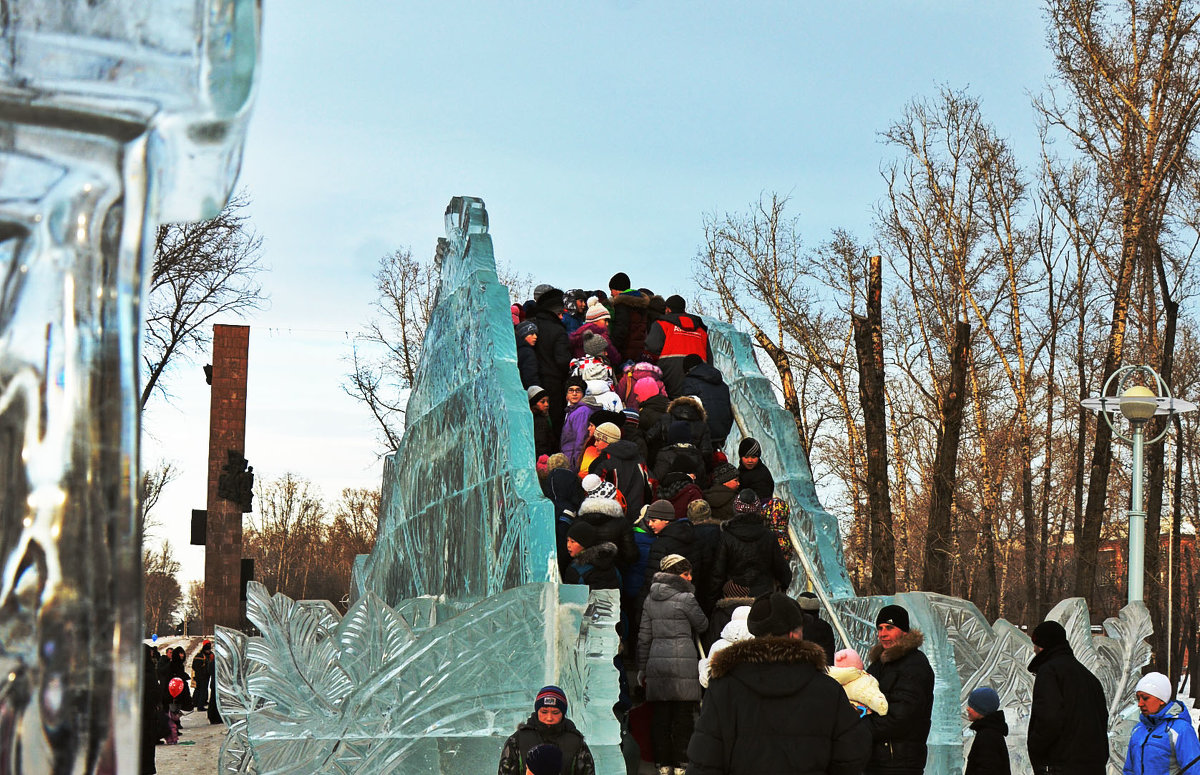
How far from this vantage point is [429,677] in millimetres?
9148

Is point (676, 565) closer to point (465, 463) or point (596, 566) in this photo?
point (596, 566)

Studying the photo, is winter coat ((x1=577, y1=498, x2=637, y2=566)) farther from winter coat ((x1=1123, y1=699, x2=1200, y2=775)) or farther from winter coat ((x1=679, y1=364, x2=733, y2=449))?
winter coat ((x1=1123, y1=699, x2=1200, y2=775))

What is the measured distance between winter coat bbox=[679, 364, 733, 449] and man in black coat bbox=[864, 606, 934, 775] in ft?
21.2

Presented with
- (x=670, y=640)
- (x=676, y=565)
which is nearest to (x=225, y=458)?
(x=676, y=565)

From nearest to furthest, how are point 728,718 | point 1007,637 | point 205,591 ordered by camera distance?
point 728,718, point 1007,637, point 205,591

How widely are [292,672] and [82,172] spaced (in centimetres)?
842

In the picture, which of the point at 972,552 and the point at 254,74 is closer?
the point at 254,74

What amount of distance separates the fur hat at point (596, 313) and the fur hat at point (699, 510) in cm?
A: 373

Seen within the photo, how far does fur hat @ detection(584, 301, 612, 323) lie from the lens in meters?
14.5

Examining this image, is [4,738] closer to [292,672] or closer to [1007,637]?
[292,672]

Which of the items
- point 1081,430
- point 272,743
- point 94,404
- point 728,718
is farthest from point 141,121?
point 1081,430

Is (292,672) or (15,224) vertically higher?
(15,224)

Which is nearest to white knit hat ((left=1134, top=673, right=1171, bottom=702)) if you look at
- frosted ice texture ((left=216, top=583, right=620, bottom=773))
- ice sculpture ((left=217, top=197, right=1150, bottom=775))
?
ice sculpture ((left=217, top=197, right=1150, bottom=775))

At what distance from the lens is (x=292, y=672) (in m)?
9.03
